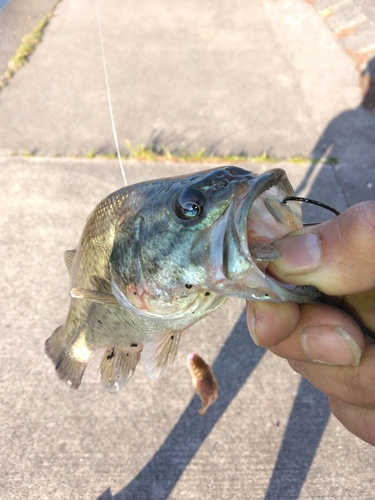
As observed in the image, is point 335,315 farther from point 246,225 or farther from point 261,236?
point 246,225

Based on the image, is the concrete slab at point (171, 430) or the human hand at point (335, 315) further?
the concrete slab at point (171, 430)

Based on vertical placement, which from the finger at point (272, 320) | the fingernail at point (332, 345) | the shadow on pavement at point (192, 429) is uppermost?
the finger at point (272, 320)

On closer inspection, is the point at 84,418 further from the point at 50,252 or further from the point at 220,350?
the point at 50,252

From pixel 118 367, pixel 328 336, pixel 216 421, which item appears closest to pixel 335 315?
pixel 328 336

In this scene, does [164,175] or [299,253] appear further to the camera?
[164,175]

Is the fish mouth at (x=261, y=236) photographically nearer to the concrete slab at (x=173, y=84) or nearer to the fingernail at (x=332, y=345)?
the fingernail at (x=332, y=345)

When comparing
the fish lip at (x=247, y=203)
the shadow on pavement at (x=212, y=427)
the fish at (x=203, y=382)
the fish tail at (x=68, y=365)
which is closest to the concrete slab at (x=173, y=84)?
the shadow on pavement at (x=212, y=427)
